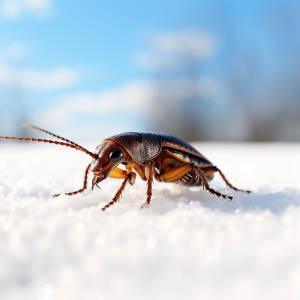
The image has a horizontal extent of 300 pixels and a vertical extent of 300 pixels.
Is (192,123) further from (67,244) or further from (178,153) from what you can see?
(67,244)

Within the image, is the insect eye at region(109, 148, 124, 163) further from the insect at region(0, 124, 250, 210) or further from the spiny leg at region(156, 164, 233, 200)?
the spiny leg at region(156, 164, 233, 200)

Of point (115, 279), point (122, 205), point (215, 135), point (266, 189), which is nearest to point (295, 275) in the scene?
point (115, 279)

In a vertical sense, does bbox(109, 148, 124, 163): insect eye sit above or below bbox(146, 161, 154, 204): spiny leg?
above

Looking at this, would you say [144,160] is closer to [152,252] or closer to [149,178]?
[149,178]

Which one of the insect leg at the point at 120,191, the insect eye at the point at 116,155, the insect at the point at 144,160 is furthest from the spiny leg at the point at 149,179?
the insect eye at the point at 116,155

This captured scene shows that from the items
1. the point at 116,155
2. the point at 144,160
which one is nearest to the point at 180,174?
the point at 144,160

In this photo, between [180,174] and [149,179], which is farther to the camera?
[180,174]

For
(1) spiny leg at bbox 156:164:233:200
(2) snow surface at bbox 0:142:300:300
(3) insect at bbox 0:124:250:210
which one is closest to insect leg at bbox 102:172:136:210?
(3) insect at bbox 0:124:250:210
